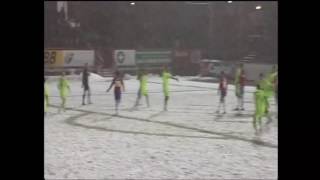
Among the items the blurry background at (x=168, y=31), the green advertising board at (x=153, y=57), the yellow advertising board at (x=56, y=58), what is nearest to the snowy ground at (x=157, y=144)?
the yellow advertising board at (x=56, y=58)

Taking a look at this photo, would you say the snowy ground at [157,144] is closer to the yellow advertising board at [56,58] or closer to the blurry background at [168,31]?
the yellow advertising board at [56,58]

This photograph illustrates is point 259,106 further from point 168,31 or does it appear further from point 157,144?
point 168,31

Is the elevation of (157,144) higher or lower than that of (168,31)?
lower

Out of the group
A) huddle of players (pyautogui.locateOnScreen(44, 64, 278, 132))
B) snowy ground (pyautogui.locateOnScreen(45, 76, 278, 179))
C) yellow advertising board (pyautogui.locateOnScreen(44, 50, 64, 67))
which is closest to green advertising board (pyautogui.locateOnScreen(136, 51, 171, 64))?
yellow advertising board (pyautogui.locateOnScreen(44, 50, 64, 67))

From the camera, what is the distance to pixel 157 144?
35.5ft

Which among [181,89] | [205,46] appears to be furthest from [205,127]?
[205,46]

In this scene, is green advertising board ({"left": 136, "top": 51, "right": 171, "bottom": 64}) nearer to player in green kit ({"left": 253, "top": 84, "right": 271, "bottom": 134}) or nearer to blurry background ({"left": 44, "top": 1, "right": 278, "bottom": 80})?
blurry background ({"left": 44, "top": 1, "right": 278, "bottom": 80})

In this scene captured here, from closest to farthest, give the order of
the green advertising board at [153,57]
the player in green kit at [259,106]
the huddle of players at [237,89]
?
the player in green kit at [259,106] < the huddle of players at [237,89] < the green advertising board at [153,57]

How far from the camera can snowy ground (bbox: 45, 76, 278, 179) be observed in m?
8.21

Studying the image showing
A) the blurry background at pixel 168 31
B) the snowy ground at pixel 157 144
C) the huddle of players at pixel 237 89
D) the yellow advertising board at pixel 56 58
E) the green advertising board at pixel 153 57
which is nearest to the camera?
the snowy ground at pixel 157 144

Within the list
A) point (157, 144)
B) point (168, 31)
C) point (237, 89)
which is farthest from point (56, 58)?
point (157, 144)

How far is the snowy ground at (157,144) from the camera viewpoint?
26.9ft

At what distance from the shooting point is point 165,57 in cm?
4428
